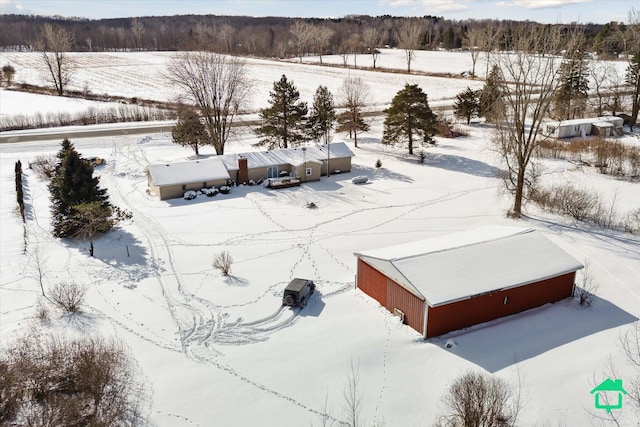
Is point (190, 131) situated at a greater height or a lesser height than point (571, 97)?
lesser

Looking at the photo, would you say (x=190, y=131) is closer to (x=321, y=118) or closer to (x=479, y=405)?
(x=321, y=118)

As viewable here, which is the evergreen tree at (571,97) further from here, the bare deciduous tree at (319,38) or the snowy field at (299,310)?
the bare deciduous tree at (319,38)

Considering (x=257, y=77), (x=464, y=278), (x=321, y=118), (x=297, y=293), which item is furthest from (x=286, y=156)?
(x=257, y=77)

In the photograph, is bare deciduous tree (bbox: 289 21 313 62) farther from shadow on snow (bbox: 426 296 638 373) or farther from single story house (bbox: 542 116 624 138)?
shadow on snow (bbox: 426 296 638 373)

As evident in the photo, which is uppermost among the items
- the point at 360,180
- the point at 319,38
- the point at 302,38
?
the point at 302,38

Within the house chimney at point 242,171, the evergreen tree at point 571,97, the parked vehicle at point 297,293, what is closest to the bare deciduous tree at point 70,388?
the parked vehicle at point 297,293

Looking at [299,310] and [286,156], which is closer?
[299,310]
